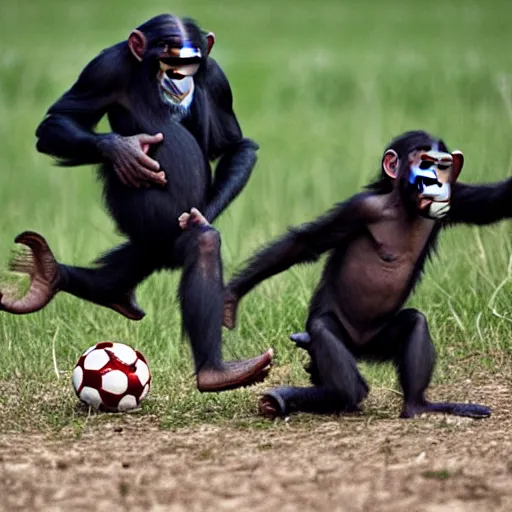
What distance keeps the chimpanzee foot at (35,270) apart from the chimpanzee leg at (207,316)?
63 centimetres

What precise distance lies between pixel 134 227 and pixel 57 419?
0.85 metres

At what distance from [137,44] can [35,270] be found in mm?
1016

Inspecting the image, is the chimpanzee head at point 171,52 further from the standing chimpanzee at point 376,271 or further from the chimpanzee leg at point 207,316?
the standing chimpanzee at point 376,271

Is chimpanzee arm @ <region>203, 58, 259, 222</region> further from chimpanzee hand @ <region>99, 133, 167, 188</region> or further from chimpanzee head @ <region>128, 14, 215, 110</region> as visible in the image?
chimpanzee hand @ <region>99, 133, 167, 188</region>

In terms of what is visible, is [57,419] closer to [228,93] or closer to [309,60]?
[228,93]

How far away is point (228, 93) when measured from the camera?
6152 millimetres

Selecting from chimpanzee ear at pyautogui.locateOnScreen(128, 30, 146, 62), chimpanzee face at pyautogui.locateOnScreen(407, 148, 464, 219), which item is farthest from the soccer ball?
chimpanzee face at pyautogui.locateOnScreen(407, 148, 464, 219)

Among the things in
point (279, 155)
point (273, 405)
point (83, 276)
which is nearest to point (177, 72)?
point (83, 276)

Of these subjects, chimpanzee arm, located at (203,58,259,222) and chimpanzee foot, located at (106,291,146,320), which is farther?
chimpanzee foot, located at (106,291,146,320)

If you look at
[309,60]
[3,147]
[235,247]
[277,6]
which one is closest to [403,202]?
[235,247]

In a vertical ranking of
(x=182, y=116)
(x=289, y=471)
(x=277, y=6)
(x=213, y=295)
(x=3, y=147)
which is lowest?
(x=289, y=471)

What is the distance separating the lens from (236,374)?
538 cm

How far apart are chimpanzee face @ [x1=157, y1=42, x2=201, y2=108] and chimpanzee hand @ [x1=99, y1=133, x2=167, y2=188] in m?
0.21

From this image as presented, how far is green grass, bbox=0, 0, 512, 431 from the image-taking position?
6680 mm
